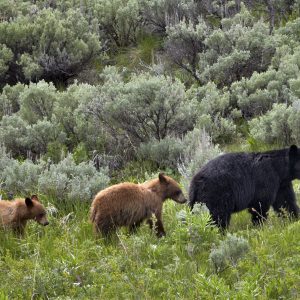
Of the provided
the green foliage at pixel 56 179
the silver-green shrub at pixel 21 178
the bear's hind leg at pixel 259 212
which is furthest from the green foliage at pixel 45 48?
the bear's hind leg at pixel 259 212

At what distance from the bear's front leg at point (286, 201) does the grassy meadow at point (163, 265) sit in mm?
655

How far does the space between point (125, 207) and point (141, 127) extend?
4065 mm

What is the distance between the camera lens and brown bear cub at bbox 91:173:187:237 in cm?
631

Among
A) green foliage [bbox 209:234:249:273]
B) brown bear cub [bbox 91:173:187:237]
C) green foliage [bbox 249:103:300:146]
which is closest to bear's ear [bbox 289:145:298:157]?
brown bear cub [bbox 91:173:187:237]

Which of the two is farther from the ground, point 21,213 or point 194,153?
point 21,213

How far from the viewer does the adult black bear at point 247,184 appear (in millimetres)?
6469

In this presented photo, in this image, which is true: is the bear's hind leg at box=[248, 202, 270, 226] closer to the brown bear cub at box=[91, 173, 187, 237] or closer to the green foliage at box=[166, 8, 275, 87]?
the brown bear cub at box=[91, 173, 187, 237]

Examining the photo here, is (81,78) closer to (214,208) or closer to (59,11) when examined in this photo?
(59,11)

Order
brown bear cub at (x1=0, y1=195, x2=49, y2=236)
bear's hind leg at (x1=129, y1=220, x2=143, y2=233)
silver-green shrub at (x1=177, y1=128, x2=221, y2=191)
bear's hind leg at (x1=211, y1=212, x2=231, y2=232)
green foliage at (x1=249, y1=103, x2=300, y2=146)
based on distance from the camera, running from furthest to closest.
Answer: green foliage at (x1=249, y1=103, x2=300, y2=146) < silver-green shrub at (x1=177, y1=128, x2=221, y2=191) < brown bear cub at (x1=0, y1=195, x2=49, y2=236) < bear's hind leg at (x1=129, y1=220, x2=143, y2=233) < bear's hind leg at (x1=211, y1=212, x2=231, y2=232)

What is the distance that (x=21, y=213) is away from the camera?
6.85 metres

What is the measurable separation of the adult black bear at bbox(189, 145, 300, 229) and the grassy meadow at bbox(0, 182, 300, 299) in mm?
370

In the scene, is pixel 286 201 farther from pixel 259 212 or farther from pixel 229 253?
pixel 229 253

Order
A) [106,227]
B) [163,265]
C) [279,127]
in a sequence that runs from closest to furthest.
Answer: [163,265]
[106,227]
[279,127]

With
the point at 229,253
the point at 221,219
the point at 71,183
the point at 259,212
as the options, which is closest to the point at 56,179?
the point at 71,183
